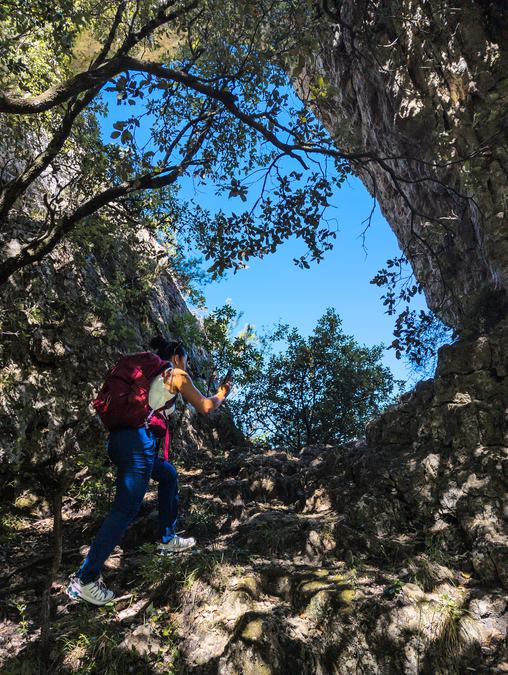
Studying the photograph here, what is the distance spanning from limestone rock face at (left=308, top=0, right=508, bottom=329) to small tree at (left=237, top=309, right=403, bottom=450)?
5.30 meters

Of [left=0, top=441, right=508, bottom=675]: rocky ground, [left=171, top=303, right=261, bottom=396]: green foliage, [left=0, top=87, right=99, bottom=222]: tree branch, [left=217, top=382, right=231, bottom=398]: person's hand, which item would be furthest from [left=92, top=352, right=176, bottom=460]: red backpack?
[left=171, top=303, right=261, bottom=396]: green foliage

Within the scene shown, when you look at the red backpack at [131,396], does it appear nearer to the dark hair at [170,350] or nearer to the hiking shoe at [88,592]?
the dark hair at [170,350]

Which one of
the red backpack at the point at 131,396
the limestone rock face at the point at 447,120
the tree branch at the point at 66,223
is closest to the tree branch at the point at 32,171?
the tree branch at the point at 66,223

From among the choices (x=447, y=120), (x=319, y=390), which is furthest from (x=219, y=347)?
(x=447, y=120)

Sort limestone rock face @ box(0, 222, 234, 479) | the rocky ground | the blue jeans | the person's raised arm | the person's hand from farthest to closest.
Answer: limestone rock face @ box(0, 222, 234, 479) → the person's hand → the person's raised arm → the blue jeans → the rocky ground

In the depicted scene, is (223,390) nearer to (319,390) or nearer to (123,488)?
(123,488)

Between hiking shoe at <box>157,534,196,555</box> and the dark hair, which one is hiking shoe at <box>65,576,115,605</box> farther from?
the dark hair

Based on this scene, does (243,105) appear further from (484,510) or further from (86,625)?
(86,625)

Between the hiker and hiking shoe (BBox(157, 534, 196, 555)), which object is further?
hiking shoe (BBox(157, 534, 196, 555))

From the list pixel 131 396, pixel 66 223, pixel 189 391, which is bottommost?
pixel 131 396

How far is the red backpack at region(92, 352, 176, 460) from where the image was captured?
161 inches

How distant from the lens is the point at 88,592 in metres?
3.95

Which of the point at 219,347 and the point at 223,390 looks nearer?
the point at 223,390

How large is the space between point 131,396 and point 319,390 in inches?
538
